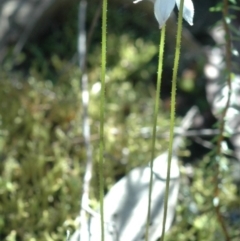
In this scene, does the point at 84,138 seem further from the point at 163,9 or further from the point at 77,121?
the point at 163,9

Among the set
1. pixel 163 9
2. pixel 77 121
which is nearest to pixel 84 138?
pixel 77 121

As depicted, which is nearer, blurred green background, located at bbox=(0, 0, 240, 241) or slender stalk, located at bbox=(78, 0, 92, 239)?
slender stalk, located at bbox=(78, 0, 92, 239)

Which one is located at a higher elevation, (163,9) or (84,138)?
(163,9)

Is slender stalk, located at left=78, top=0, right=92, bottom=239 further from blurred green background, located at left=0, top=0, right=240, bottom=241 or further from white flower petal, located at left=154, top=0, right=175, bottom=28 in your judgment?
white flower petal, located at left=154, top=0, right=175, bottom=28

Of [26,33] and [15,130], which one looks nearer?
[15,130]

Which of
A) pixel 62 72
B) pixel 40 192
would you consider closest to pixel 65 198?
pixel 40 192

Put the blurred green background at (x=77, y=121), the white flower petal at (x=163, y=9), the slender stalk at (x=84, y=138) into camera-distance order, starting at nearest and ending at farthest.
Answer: the white flower petal at (x=163, y=9)
the slender stalk at (x=84, y=138)
the blurred green background at (x=77, y=121)

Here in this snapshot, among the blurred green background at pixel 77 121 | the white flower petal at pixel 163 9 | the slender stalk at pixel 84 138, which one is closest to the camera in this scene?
the white flower petal at pixel 163 9

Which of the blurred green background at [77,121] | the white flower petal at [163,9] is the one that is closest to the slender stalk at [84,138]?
the blurred green background at [77,121]

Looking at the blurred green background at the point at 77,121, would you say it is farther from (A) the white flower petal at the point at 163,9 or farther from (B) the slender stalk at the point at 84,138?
(A) the white flower petal at the point at 163,9

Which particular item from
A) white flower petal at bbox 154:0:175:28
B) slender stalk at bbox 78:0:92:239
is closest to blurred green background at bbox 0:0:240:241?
slender stalk at bbox 78:0:92:239

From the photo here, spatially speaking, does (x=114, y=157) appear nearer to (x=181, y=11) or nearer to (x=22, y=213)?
(x=22, y=213)
